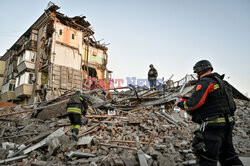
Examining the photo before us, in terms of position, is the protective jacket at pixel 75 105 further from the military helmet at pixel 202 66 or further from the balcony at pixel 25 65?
the balcony at pixel 25 65

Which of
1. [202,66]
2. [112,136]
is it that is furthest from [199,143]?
[112,136]

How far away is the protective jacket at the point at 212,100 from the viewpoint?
9.17 ft

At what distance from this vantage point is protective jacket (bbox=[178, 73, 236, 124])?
9.17ft

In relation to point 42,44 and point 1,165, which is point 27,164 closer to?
point 1,165

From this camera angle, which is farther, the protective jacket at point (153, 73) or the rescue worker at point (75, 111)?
the protective jacket at point (153, 73)

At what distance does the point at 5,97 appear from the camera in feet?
71.1

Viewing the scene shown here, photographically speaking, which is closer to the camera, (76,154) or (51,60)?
(76,154)

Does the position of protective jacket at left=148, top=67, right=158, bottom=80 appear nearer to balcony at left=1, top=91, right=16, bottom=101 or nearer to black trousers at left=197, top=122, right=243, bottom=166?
black trousers at left=197, top=122, right=243, bottom=166

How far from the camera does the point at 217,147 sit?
8.49 ft

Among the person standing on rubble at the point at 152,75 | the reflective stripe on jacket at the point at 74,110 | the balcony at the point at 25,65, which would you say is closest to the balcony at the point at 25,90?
the balcony at the point at 25,65

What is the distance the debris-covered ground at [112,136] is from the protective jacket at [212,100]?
6.24 ft

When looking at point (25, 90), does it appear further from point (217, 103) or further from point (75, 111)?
point (217, 103)

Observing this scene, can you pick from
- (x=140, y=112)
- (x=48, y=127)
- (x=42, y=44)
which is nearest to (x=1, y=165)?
(x=48, y=127)

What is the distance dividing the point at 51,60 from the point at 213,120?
18.7m
